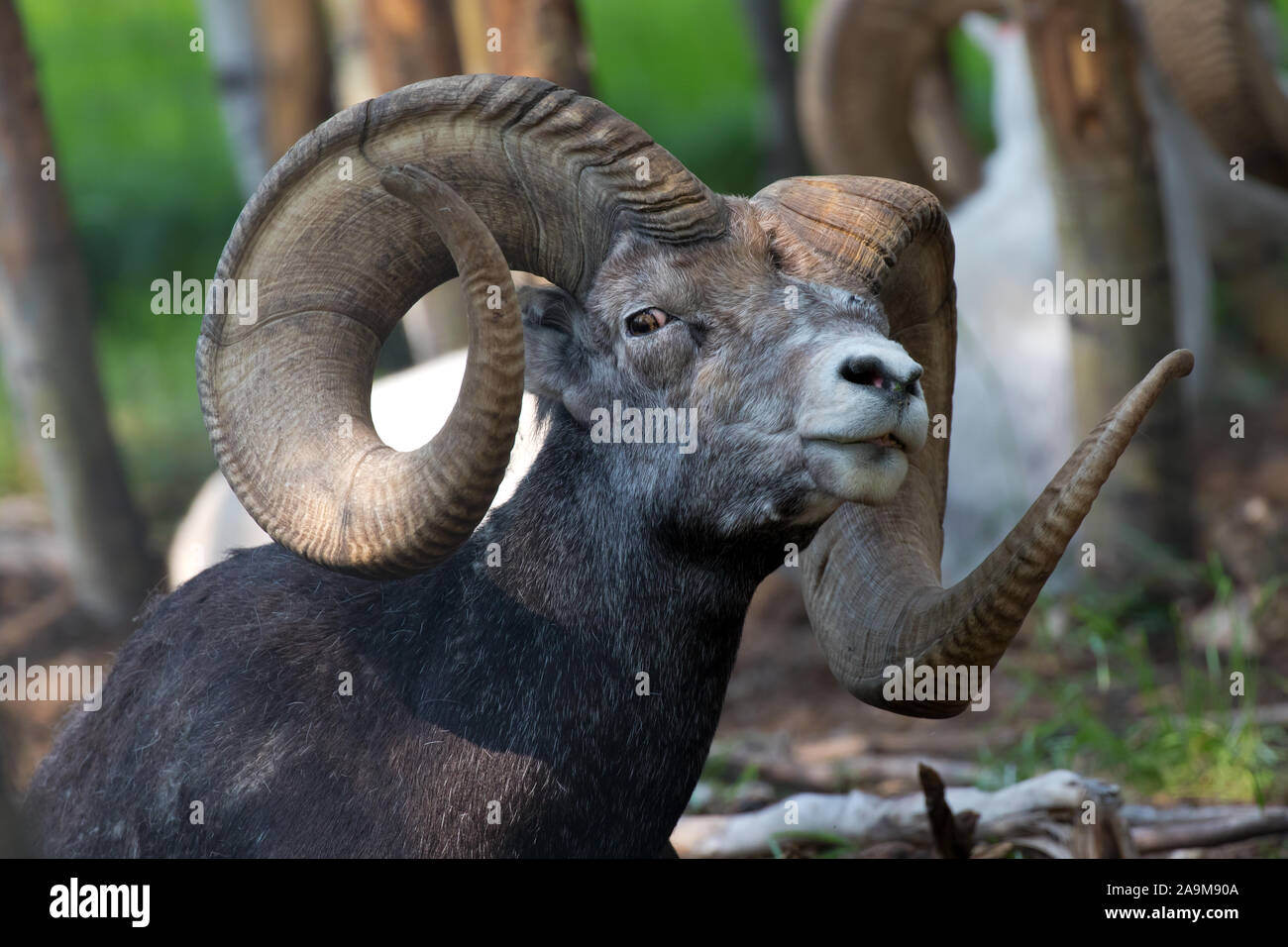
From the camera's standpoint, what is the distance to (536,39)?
6.74 m

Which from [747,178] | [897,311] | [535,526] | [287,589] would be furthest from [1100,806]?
[747,178]

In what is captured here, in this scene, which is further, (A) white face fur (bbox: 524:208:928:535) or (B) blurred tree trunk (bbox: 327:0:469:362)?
(B) blurred tree trunk (bbox: 327:0:469:362)

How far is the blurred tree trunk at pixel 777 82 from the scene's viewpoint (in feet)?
39.3

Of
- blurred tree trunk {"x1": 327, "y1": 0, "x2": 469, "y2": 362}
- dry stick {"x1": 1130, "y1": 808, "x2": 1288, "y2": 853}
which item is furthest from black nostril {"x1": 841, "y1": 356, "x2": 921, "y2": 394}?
blurred tree trunk {"x1": 327, "y1": 0, "x2": 469, "y2": 362}

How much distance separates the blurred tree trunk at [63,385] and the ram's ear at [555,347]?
5617 mm

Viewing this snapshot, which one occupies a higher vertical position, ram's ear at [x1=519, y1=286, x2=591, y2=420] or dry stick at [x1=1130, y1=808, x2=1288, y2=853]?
ram's ear at [x1=519, y1=286, x2=591, y2=420]

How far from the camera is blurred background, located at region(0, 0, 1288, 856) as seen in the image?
6547mm

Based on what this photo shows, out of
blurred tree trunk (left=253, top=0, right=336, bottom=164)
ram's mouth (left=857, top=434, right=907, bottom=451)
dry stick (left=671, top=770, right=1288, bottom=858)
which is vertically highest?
blurred tree trunk (left=253, top=0, right=336, bottom=164)

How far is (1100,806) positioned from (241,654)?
2589 mm

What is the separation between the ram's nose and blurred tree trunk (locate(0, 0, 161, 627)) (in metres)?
6.50

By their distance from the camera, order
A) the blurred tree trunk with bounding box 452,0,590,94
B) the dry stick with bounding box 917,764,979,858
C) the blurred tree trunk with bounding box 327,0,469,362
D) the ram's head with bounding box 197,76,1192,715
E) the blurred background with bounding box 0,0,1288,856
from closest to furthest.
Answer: the ram's head with bounding box 197,76,1192,715
the dry stick with bounding box 917,764,979,858
the blurred background with bounding box 0,0,1288,856
the blurred tree trunk with bounding box 452,0,590,94
the blurred tree trunk with bounding box 327,0,469,362

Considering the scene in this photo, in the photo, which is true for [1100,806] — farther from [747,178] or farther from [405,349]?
[747,178]

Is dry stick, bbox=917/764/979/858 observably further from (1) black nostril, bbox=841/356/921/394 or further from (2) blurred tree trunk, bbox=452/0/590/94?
(2) blurred tree trunk, bbox=452/0/590/94

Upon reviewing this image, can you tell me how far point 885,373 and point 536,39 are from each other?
13.0 ft
